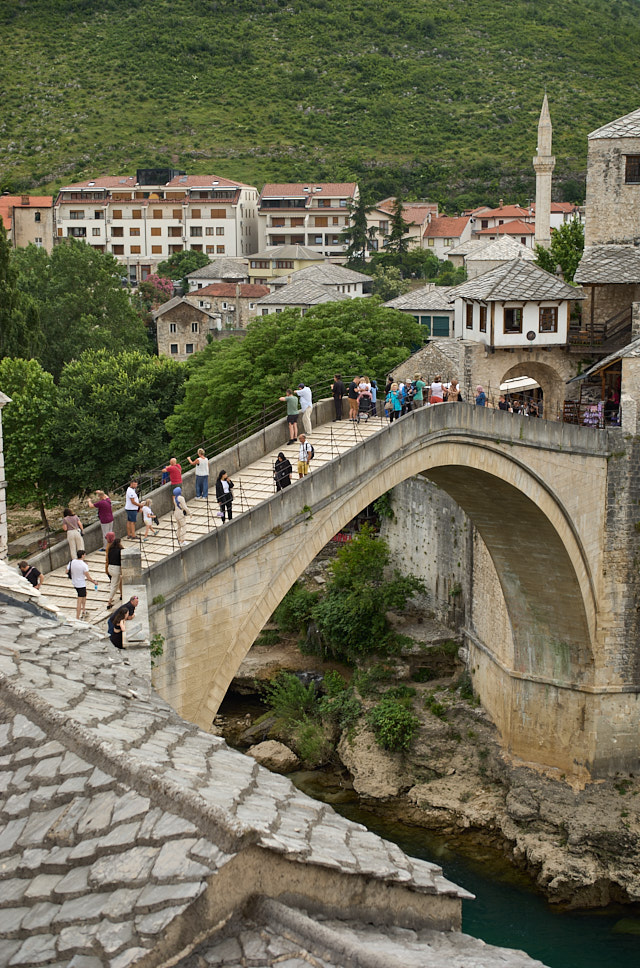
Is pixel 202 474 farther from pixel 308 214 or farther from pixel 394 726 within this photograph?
pixel 308 214

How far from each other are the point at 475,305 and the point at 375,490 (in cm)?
1197

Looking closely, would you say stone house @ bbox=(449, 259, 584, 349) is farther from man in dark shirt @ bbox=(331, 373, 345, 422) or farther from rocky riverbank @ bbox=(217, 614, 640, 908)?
rocky riverbank @ bbox=(217, 614, 640, 908)

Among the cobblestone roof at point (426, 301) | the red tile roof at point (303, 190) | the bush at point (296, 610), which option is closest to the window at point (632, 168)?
the bush at point (296, 610)

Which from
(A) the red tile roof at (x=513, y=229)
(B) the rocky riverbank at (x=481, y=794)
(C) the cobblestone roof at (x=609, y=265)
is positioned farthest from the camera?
(A) the red tile roof at (x=513, y=229)

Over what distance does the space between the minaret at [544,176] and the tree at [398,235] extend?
43.3 meters

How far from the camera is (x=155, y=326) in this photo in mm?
74438

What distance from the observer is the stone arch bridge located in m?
24.4

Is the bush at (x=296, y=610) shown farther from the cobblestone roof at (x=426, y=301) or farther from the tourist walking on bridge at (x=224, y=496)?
the cobblestone roof at (x=426, y=301)

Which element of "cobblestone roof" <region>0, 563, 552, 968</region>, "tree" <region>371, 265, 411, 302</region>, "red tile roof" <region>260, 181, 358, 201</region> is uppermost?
"red tile roof" <region>260, 181, 358, 201</region>

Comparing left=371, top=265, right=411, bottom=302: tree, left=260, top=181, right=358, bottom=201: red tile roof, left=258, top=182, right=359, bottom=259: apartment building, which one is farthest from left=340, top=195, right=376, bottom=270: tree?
left=371, top=265, right=411, bottom=302: tree

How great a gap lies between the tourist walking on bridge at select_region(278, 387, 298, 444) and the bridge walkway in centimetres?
25

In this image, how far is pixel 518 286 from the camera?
32969 mm

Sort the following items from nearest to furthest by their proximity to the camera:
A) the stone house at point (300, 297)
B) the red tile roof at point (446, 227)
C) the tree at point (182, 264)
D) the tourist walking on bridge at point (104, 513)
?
the tourist walking on bridge at point (104, 513)
the stone house at point (300, 297)
the tree at point (182, 264)
the red tile roof at point (446, 227)

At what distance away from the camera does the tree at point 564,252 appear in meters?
43.5
